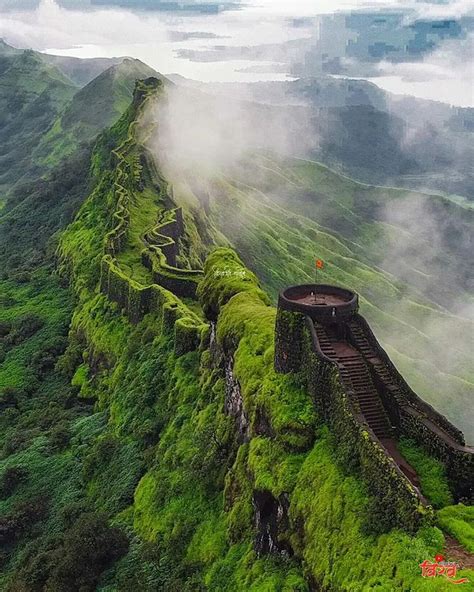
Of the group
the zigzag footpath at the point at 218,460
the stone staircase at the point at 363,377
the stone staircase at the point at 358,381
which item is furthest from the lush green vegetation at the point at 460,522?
the stone staircase at the point at 358,381

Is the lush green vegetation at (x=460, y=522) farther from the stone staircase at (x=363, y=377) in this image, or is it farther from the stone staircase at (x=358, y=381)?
the stone staircase at (x=358, y=381)

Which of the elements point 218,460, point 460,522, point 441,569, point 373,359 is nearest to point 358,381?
point 373,359

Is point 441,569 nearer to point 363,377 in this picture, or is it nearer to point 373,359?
point 363,377

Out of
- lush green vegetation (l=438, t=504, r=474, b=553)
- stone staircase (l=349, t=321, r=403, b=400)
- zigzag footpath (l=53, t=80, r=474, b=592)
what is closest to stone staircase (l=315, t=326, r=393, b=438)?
stone staircase (l=349, t=321, r=403, b=400)

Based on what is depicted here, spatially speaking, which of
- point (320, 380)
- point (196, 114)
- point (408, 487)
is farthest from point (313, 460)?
point (196, 114)

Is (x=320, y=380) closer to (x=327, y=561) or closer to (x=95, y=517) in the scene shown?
(x=327, y=561)
